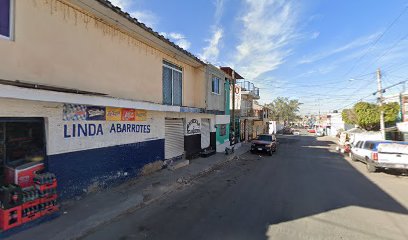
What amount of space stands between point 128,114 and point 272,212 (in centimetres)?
651

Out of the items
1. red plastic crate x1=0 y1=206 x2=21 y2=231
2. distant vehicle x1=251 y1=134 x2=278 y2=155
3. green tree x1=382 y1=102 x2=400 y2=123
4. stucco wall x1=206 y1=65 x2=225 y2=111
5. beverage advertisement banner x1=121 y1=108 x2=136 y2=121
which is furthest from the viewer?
green tree x1=382 y1=102 x2=400 y2=123

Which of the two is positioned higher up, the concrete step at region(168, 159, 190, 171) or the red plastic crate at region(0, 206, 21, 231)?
the red plastic crate at region(0, 206, 21, 231)

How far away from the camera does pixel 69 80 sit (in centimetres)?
663

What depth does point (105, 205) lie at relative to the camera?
6547 mm

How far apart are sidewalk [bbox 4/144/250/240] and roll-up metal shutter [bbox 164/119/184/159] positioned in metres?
1.53

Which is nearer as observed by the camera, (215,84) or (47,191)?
(47,191)

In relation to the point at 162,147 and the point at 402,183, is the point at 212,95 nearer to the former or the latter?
the point at 162,147

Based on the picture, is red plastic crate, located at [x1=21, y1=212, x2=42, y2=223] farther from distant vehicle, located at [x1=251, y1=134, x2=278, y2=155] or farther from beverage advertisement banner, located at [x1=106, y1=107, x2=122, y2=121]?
distant vehicle, located at [x1=251, y1=134, x2=278, y2=155]

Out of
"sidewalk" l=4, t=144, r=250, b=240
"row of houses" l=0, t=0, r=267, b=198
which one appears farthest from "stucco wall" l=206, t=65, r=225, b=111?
"sidewalk" l=4, t=144, r=250, b=240

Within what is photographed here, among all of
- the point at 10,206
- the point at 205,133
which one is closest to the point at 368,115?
the point at 205,133

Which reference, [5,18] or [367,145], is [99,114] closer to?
[5,18]

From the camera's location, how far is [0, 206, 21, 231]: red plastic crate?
4773mm

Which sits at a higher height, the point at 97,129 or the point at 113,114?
the point at 113,114

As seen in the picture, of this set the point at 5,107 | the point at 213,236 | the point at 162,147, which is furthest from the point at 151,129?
the point at 213,236
